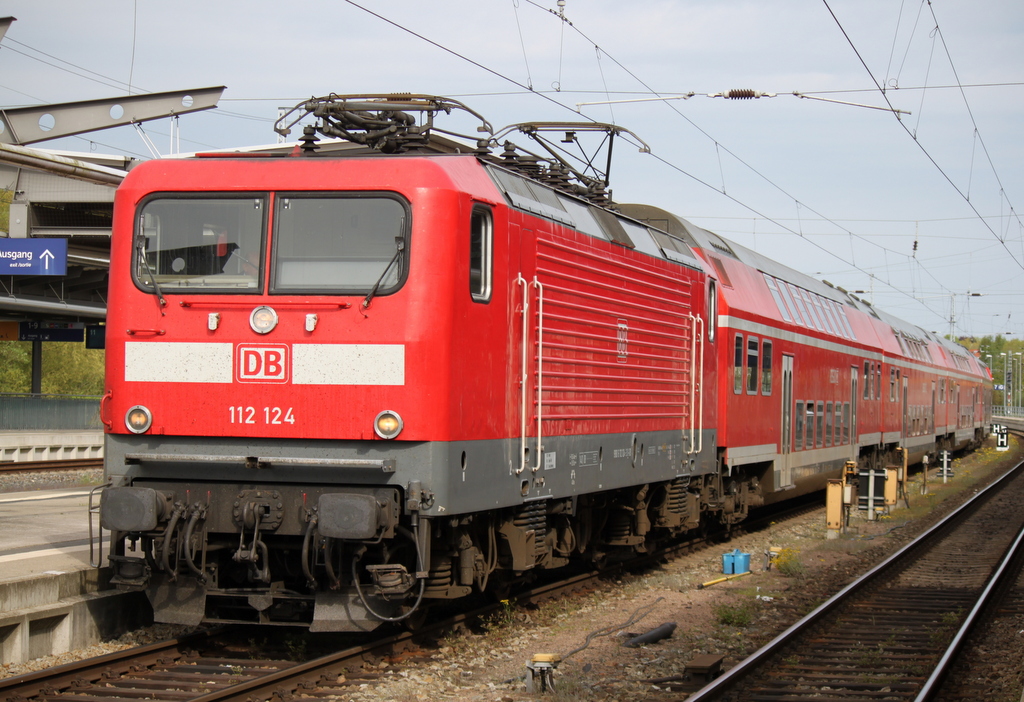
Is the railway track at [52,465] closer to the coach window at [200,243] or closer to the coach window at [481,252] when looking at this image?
the coach window at [200,243]

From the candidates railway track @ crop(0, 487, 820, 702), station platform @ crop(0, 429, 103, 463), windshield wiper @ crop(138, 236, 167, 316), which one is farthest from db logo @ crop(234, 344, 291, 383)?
station platform @ crop(0, 429, 103, 463)

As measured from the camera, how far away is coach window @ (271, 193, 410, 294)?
24.3ft

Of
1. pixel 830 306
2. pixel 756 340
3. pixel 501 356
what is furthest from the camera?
pixel 830 306

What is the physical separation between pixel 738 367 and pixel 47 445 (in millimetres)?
15728

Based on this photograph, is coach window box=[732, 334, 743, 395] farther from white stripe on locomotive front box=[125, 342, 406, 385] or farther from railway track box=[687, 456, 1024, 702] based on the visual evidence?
white stripe on locomotive front box=[125, 342, 406, 385]

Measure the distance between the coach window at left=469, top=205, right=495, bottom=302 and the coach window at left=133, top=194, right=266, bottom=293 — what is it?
1.47 m

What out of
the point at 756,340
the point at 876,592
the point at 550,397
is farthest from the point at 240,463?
the point at 756,340

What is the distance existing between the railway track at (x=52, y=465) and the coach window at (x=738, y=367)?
1324 cm

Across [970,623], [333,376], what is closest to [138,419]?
[333,376]

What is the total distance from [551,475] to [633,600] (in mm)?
2824

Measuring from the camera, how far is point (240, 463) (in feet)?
24.0

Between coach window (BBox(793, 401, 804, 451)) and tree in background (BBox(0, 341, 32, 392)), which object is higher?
tree in background (BBox(0, 341, 32, 392))

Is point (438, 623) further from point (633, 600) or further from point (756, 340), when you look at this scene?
point (756, 340)

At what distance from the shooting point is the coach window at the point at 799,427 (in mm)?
17812
